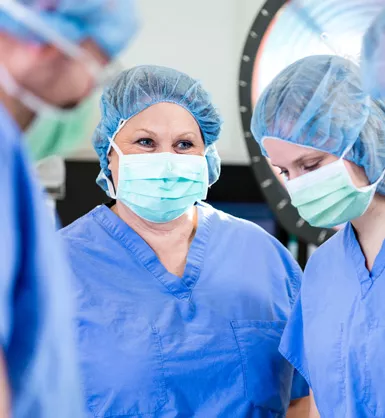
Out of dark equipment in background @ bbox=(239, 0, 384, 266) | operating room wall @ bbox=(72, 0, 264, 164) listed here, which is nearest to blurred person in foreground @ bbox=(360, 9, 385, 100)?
dark equipment in background @ bbox=(239, 0, 384, 266)

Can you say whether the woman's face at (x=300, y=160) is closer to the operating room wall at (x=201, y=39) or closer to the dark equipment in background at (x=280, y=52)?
the dark equipment in background at (x=280, y=52)

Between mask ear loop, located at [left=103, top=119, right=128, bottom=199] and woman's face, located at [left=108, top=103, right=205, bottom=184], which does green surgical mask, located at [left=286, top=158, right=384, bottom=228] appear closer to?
woman's face, located at [left=108, top=103, right=205, bottom=184]

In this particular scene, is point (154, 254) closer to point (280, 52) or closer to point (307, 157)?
point (307, 157)

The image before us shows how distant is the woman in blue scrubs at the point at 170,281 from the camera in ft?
4.97

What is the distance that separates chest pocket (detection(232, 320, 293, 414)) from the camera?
1.59 metres

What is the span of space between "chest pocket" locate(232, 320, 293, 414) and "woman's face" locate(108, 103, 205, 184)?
421mm

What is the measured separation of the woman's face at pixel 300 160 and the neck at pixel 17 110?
715mm

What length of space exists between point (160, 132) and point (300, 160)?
35cm

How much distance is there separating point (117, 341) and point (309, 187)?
51 centimetres

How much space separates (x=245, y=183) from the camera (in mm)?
3074

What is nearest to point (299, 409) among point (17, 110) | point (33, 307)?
point (33, 307)

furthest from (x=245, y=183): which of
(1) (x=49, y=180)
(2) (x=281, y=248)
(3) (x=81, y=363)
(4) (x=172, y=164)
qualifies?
(3) (x=81, y=363)

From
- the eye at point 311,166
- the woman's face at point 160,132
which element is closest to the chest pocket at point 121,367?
the woman's face at point 160,132

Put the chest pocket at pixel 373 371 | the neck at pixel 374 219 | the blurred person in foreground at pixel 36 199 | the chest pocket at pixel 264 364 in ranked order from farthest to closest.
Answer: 1. the chest pocket at pixel 264 364
2. the neck at pixel 374 219
3. the chest pocket at pixel 373 371
4. the blurred person in foreground at pixel 36 199
